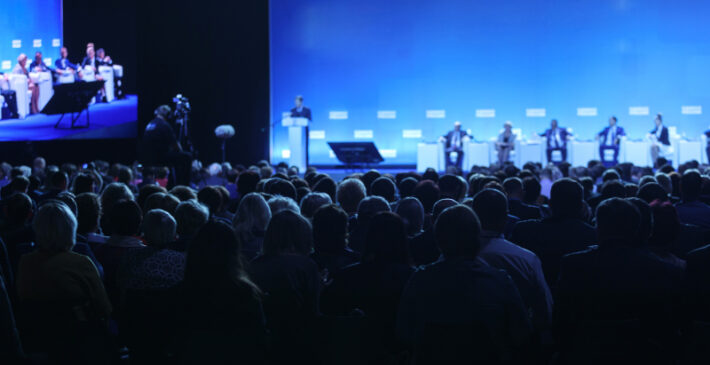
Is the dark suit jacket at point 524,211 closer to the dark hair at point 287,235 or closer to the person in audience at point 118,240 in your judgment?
the dark hair at point 287,235

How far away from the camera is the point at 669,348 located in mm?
2848

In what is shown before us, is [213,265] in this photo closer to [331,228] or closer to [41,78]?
[331,228]

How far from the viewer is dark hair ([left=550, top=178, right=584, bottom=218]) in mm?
3943

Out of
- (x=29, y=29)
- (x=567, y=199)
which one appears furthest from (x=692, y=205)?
(x=29, y=29)

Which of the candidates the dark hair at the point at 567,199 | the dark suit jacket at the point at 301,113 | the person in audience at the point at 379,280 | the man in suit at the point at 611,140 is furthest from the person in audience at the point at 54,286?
the man in suit at the point at 611,140

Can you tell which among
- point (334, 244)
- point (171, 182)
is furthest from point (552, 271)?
point (171, 182)

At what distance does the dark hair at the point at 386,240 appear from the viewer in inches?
115

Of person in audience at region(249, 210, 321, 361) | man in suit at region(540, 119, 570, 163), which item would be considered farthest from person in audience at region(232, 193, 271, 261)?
man in suit at region(540, 119, 570, 163)

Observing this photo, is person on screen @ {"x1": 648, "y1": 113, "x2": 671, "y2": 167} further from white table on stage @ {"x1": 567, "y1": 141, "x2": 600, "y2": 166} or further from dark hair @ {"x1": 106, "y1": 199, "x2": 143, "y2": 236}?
dark hair @ {"x1": 106, "y1": 199, "x2": 143, "y2": 236}

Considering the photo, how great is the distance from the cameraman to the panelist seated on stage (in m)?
7.31

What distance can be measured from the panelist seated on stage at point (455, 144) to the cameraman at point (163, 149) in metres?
7.31

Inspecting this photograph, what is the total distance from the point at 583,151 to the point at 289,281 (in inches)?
527

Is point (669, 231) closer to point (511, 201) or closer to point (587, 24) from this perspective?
point (511, 201)

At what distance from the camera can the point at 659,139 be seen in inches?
600
